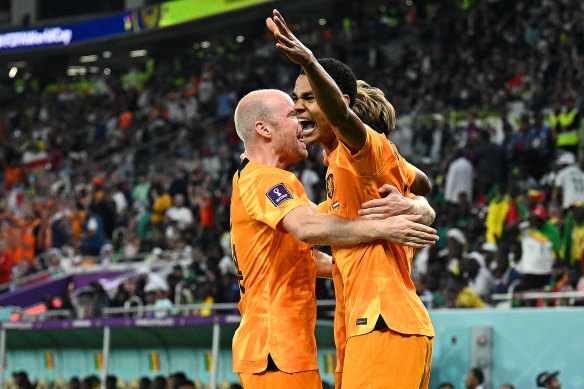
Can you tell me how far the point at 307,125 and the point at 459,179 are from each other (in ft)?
33.8

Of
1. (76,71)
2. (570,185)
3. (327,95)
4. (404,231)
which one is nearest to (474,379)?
(570,185)

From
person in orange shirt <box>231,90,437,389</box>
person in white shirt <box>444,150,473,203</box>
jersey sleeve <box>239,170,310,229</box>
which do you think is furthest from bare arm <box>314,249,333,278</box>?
person in white shirt <box>444,150,473,203</box>

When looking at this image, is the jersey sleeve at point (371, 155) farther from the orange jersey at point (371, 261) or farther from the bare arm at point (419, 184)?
the bare arm at point (419, 184)

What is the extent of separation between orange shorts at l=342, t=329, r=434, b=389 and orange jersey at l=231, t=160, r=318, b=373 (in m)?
0.48

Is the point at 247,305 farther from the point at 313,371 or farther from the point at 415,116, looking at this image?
the point at 415,116

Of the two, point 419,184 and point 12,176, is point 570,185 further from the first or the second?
point 12,176

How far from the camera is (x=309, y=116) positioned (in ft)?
14.2

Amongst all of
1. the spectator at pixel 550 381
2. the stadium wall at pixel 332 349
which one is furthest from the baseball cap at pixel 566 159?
the spectator at pixel 550 381

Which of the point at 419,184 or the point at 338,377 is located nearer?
the point at 338,377

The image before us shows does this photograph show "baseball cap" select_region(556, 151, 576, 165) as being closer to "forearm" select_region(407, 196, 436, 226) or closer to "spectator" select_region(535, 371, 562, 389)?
"spectator" select_region(535, 371, 562, 389)

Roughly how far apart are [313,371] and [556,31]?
14034 mm

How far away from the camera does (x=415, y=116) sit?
16953 mm

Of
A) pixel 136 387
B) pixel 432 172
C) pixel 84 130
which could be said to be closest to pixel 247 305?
pixel 136 387

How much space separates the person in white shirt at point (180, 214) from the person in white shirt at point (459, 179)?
17.5 ft
